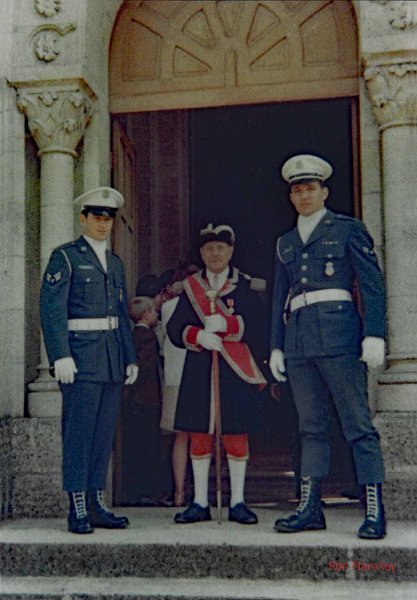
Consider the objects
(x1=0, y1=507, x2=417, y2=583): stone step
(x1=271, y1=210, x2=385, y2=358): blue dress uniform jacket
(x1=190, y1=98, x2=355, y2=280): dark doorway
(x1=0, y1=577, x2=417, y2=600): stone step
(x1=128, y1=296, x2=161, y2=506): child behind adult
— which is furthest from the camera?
(x1=190, y1=98, x2=355, y2=280): dark doorway

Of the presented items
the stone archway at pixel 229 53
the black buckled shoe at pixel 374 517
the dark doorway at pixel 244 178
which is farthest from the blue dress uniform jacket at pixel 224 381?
the dark doorway at pixel 244 178

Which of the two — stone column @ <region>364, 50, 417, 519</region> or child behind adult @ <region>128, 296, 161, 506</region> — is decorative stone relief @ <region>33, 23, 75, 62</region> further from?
stone column @ <region>364, 50, 417, 519</region>

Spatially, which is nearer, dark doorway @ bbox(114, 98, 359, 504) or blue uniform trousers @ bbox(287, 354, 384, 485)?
blue uniform trousers @ bbox(287, 354, 384, 485)

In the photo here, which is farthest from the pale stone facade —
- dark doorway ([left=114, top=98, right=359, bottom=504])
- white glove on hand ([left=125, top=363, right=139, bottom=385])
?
dark doorway ([left=114, top=98, right=359, bottom=504])

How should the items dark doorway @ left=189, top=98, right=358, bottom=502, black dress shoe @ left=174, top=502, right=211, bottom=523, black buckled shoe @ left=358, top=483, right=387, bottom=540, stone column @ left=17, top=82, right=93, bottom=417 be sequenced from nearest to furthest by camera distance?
black buckled shoe @ left=358, top=483, right=387, bottom=540
black dress shoe @ left=174, top=502, right=211, bottom=523
stone column @ left=17, top=82, right=93, bottom=417
dark doorway @ left=189, top=98, right=358, bottom=502

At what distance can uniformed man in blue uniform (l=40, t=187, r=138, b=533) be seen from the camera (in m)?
5.39

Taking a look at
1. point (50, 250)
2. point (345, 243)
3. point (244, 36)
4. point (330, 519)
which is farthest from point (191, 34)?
point (330, 519)

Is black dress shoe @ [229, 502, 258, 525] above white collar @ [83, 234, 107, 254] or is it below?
below

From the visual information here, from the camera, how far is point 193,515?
5.65 meters

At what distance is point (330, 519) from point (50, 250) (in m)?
2.54

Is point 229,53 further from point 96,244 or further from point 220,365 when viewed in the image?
point 220,365

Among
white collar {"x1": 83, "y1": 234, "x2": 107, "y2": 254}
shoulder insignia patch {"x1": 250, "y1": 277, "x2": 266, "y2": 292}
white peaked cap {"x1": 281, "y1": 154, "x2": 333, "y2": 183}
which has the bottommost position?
shoulder insignia patch {"x1": 250, "y1": 277, "x2": 266, "y2": 292}

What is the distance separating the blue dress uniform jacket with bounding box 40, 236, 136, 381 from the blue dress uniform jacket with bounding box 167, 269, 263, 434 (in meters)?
0.40

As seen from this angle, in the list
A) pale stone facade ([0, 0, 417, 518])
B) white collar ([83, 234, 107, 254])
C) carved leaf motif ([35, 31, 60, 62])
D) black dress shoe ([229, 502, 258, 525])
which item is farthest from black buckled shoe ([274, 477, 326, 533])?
carved leaf motif ([35, 31, 60, 62])
